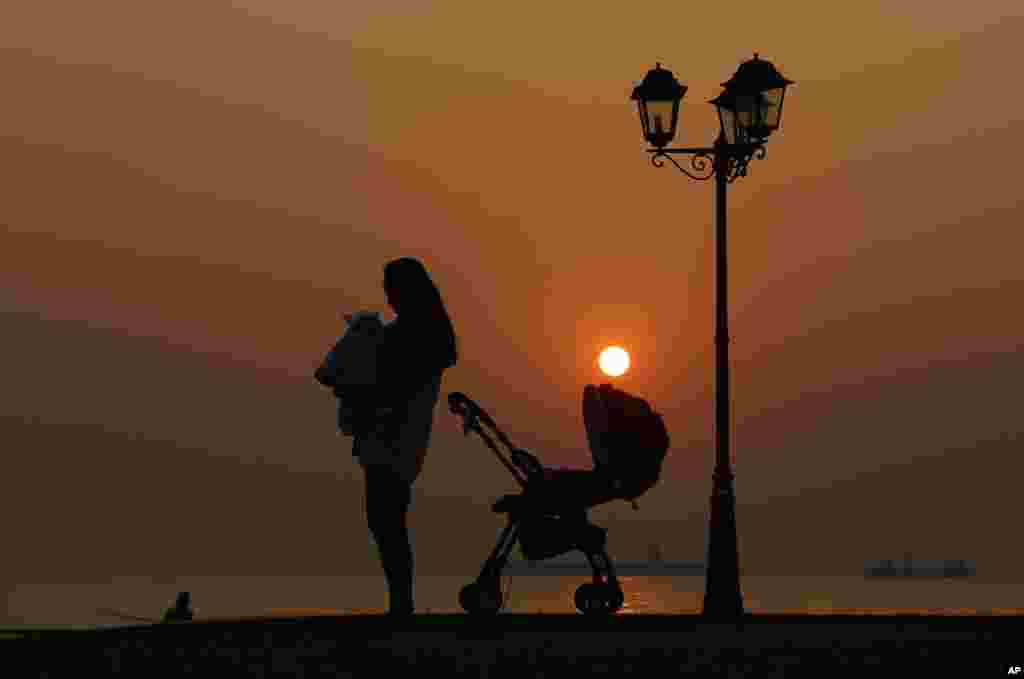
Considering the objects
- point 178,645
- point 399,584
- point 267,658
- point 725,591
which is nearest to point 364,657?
point 267,658

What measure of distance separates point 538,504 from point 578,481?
394 millimetres

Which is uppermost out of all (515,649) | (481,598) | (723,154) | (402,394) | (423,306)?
(723,154)

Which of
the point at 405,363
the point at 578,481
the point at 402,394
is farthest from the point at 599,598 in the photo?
the point at 405,363

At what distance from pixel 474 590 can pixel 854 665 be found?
4.85 metres

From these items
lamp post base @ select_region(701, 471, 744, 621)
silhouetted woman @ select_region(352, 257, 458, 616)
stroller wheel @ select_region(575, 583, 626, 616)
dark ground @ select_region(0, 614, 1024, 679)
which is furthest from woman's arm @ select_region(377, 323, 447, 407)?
lamp post base @ select_region(701, 471, 744, 621)

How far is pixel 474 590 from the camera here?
15523 millimetres

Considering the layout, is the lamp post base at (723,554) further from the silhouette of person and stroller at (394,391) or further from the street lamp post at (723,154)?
the silhouette of person and stroller at (394,391)

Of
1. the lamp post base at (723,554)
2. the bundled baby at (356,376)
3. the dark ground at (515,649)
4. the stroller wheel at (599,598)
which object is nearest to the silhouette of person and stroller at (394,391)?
the bundled baby at (356,376)

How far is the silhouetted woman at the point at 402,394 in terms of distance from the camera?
45.4ft

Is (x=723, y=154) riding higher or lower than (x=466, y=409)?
higher

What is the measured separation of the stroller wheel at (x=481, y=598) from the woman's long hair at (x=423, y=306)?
2.32 meters

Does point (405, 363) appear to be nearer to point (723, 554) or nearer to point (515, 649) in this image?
point (515, 649)

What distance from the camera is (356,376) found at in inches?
548

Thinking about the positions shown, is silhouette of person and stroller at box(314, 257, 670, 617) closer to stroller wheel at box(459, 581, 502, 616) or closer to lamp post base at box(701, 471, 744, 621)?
stroller wheel at box(459, 581, 502, 616)
